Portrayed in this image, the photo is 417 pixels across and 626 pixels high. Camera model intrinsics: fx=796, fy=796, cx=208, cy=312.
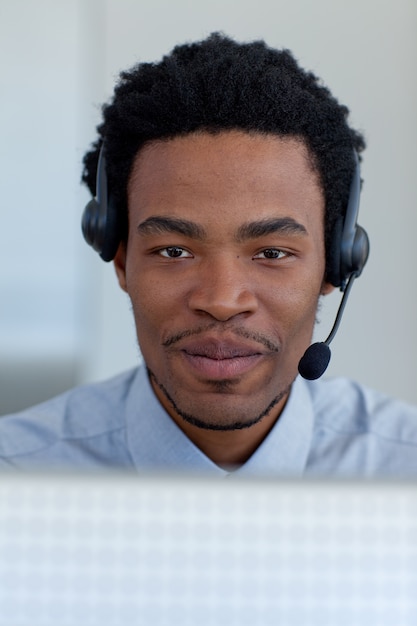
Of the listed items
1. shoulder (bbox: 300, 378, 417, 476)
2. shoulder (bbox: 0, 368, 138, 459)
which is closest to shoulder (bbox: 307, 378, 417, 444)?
shoulder (bbox: 300, 378, 417, 476)

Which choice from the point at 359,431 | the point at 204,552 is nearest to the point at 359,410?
the point at 359,431

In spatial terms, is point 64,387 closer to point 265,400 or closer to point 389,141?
point 265,400

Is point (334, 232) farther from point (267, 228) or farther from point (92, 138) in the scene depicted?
point (92, 138)

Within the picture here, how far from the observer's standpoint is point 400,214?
→ 48.2 inches

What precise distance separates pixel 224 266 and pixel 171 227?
3.6 inches

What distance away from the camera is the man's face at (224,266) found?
95cm

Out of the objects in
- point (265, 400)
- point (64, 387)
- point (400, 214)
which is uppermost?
point (400, 214)

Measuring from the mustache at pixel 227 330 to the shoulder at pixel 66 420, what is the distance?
0.24 meters

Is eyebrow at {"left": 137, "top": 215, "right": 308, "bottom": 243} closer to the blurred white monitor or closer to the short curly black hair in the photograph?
the short curly black hair

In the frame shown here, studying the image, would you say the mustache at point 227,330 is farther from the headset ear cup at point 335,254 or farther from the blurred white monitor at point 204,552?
the blurred white monitor at point 204,552

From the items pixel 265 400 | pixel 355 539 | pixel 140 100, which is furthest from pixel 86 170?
pixel 355 539

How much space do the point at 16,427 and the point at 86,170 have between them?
0.41 m

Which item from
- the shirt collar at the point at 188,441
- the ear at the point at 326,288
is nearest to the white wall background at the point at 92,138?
the ear at the point at 326,288

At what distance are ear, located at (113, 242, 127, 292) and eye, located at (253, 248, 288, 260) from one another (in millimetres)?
227
